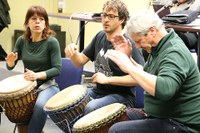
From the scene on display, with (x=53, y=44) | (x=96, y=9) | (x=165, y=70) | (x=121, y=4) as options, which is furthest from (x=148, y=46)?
(x=96, y=9)

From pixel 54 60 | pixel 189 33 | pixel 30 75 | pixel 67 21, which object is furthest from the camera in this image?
pixel 67 21

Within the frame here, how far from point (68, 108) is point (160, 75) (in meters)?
0.85

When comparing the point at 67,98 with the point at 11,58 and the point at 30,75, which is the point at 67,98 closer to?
the point at 30,75

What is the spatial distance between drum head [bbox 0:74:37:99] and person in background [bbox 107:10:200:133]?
93 cm

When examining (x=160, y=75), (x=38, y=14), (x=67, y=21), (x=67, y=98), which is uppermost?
(x=38, y=14)

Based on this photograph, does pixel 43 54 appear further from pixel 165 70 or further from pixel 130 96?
pixel 165 70

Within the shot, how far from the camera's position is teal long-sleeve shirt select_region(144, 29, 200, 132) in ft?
5.94

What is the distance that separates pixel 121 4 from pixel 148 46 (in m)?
0.80

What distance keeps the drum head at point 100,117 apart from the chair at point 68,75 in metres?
0.78

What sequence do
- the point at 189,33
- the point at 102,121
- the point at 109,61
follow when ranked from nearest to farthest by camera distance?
1. the point at 102,121
2. the point at 109,61
3. the point at 189,33

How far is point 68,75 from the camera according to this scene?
316 centimetres

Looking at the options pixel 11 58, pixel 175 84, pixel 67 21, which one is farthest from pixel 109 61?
pixel 67 21

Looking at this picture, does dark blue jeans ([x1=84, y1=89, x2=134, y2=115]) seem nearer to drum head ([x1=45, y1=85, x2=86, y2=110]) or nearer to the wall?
drum head ([x1=45, y1=85, x2=86, y2=110])

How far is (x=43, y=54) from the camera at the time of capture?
3.08 metres
